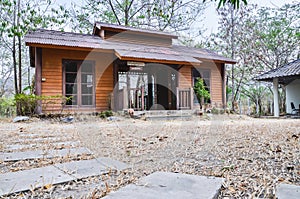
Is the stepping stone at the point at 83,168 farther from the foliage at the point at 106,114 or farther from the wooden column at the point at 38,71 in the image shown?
the wooden column at the point at 38,71

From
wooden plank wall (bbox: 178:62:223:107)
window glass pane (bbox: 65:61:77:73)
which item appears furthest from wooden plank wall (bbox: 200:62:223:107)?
window glass pane (bbox: 65:61:77:73)

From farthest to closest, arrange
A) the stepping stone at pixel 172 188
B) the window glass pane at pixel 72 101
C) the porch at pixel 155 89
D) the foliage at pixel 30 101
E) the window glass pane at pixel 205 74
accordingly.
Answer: the window glass pane at pixel 205 74
the porch at pixel 155 89
the window glass pane at pixel 72 101
the foliage at pixel 30 101
the stepping stone at pixel 172 188

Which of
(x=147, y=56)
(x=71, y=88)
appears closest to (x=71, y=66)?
(x=71, y=88)

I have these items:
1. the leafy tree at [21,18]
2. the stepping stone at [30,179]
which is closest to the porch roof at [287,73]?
the leafy tree at [21,18]

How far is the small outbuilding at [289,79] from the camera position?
11286mm

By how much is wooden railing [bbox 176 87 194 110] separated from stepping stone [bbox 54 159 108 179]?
7.08 m

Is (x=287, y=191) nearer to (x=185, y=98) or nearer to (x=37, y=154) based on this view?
(x=37, y=154)

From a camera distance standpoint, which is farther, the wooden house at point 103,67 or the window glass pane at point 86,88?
the window glass pane at point 86,88

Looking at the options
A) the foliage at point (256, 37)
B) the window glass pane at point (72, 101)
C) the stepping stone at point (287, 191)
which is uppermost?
the foliage at point (256, 37)

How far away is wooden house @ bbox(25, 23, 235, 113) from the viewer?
7812 millimetres

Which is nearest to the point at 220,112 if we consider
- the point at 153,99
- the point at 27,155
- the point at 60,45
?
the point at 153,99

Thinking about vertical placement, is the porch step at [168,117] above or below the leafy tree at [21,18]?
below

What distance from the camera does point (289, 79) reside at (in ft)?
43.5

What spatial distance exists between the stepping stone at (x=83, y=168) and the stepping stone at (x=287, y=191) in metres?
1.14
